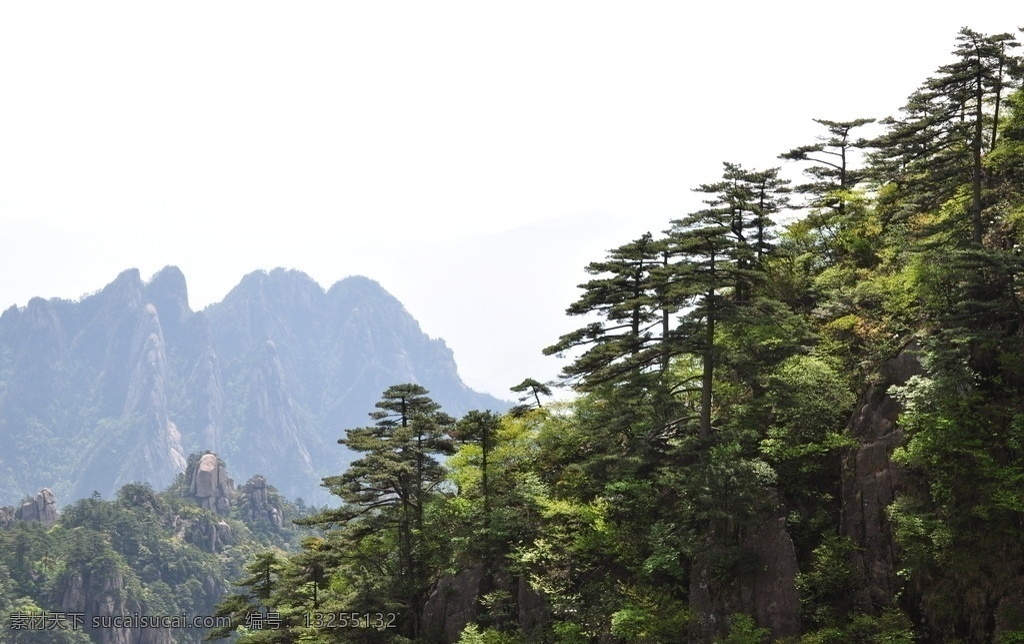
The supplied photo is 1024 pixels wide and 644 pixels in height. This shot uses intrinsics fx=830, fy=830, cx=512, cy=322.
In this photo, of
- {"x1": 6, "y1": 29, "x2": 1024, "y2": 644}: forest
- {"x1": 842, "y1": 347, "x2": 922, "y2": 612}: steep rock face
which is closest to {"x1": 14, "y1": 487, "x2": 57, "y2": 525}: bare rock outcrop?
{"x1": 6, "y1": 29, "x2": 1024, "y2": 644}: forest

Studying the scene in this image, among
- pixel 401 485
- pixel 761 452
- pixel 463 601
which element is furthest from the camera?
pixel 401 485

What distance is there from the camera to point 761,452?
92.6 ft

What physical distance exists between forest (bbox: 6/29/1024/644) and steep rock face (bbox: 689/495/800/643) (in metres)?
0.07

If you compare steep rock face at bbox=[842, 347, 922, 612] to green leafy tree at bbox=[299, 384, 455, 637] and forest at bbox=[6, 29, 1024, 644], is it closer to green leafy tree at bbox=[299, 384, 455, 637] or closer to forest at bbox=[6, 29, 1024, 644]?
forest at bbox=[6, 29, 1024, 644]

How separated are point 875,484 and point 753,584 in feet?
15.5

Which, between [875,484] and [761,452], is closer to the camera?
[875,484]

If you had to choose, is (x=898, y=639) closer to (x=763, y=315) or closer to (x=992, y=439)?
(x=992, y=439)

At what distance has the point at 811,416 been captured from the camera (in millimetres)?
26641

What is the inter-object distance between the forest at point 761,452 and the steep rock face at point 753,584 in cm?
7

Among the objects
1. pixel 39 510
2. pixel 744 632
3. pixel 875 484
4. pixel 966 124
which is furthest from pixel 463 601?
pixel 39 510

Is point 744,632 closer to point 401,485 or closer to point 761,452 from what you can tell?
point 761,452

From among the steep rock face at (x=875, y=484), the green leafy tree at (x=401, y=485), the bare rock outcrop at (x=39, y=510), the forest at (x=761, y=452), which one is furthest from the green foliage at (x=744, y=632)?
the bare rock outcrop at (x=39, y=510)

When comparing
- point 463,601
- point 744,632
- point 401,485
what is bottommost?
point 463,601

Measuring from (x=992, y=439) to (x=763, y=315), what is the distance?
8265 millimetres
